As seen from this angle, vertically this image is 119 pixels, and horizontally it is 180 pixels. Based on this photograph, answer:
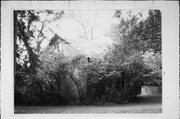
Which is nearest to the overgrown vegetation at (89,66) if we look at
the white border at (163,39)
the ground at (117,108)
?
the ground at (117,108)

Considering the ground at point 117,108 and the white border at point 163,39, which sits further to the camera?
the ground at point 117,108

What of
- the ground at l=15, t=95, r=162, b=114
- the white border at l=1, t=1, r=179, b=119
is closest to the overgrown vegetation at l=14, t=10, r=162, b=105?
the ground at l=15, t=95, r=162, b=114

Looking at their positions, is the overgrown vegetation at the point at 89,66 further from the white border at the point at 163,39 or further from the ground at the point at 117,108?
the white border at the point at 163,39

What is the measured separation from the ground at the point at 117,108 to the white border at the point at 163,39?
320 mm

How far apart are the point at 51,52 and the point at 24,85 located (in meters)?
0.51

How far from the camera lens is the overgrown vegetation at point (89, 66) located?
11.6 ft

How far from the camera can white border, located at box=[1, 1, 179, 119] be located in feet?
10.6

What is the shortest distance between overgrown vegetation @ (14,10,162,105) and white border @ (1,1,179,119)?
29cm

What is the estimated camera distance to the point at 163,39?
325cm

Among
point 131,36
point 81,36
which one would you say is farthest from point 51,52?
point 131,36

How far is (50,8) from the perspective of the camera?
3.26 metres

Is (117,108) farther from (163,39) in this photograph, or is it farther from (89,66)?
(163,39)

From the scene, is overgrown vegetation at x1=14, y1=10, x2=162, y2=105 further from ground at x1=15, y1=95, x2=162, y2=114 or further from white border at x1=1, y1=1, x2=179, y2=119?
white border at x1=1, y1=1, x2=179, y2=119

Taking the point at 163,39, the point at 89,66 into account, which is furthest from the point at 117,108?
the point at 163,39
